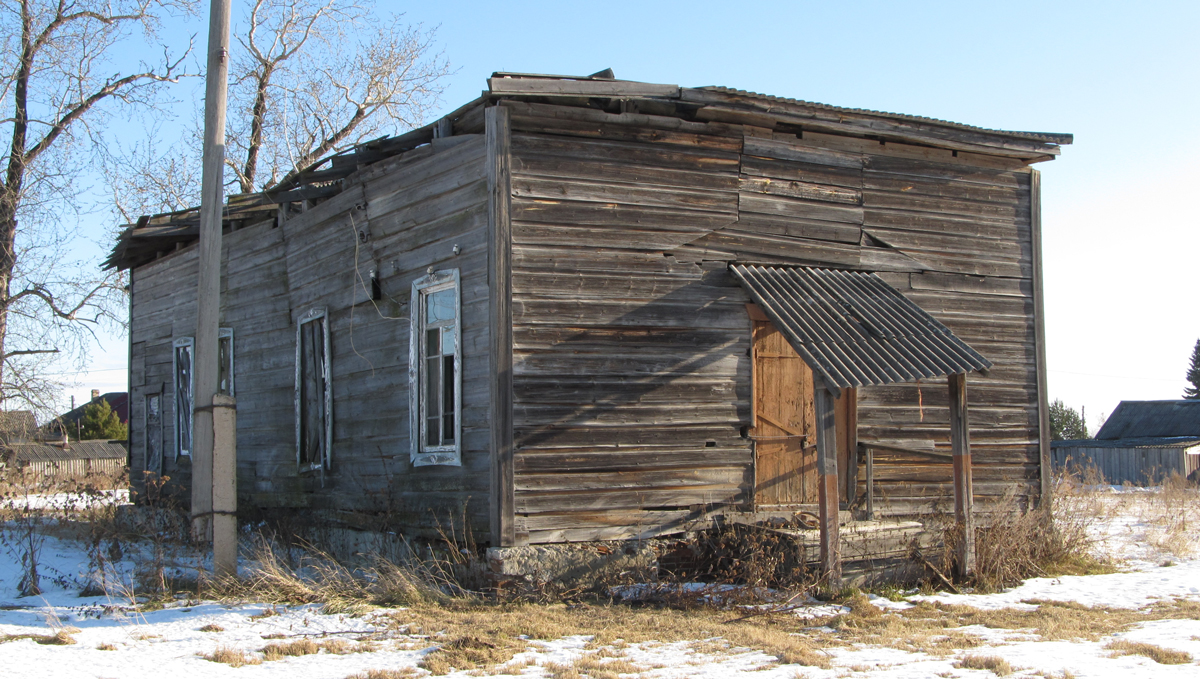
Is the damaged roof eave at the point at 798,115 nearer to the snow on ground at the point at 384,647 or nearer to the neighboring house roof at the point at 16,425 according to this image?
the snow on ground at the point at 384,647

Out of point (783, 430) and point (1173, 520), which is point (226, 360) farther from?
point (1173, 520)

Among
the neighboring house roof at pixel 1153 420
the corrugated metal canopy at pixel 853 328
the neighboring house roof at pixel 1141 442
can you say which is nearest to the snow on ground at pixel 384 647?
the corrugated metal canopy at pixel 853 328

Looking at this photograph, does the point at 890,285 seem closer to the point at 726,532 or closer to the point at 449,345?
the point at 726,532

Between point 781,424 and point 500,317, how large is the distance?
10.3 ft

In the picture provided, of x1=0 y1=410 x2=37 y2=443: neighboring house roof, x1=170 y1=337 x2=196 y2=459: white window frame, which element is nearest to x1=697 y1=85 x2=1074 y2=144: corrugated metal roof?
x1=170 y1=337 x2=196 y2=459: white window frame

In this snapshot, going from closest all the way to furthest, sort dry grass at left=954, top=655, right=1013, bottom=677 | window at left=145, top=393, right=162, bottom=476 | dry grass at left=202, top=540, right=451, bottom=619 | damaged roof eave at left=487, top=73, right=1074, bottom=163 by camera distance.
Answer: dry grass at left=954, top=655, right=1013, bottom=677 < dry grass at left=202, top=540, right=451, bottom=619 < damaged roof eave at left=487, top=73, right=1074, bottom=163 < window at left=145, top=393, right=162, bottom=476

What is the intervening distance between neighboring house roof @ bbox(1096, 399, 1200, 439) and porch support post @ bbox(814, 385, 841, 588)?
29.4m

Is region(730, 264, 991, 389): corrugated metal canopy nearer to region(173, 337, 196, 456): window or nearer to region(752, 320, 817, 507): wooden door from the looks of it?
region(752, 320, 817, 507): wooden door

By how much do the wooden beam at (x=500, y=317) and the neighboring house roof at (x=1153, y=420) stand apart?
3115cm

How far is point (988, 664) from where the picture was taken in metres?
5.78

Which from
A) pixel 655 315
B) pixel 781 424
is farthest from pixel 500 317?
pixel 781 424

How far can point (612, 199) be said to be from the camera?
347 inches

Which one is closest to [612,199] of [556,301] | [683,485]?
[556,301]

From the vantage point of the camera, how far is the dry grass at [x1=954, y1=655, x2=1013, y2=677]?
18.5ft
